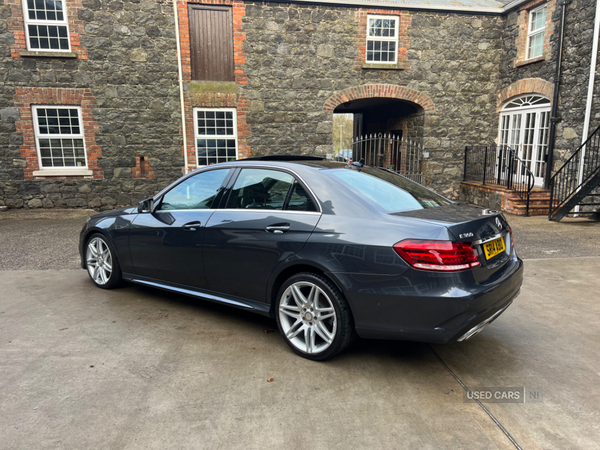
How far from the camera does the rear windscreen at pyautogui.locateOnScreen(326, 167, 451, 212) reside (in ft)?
11.2

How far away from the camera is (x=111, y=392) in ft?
9.41

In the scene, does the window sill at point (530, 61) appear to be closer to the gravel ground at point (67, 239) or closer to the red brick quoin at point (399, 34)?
the red brick quoin at point (399, 34)

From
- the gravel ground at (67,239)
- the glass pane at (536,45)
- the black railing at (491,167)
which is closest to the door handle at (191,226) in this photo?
the gravel ground at (67,239)

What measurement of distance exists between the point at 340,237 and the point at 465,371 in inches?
53.8

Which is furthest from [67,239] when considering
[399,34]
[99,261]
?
[399,34]

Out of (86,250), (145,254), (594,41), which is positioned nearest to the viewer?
(145,254)

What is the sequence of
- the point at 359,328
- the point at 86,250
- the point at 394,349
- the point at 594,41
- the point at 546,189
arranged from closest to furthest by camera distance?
the point at 359,328 < the point at 394,349 < the point at 86,250 < the point at 594,41 < the point at 546,189

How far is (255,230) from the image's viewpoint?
141 inches

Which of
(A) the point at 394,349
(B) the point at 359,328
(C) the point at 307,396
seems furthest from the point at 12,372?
(A) the point at 394,349

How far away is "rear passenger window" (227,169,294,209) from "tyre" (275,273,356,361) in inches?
28.2

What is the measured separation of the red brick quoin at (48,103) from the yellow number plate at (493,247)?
428 inches

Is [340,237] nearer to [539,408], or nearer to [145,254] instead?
[539,408]

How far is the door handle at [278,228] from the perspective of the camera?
11.1ft

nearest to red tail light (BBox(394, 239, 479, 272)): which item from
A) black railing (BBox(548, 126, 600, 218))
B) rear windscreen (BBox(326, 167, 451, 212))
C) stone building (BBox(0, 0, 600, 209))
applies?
rear windscreen (BBox(326, 167, 451, 212))
